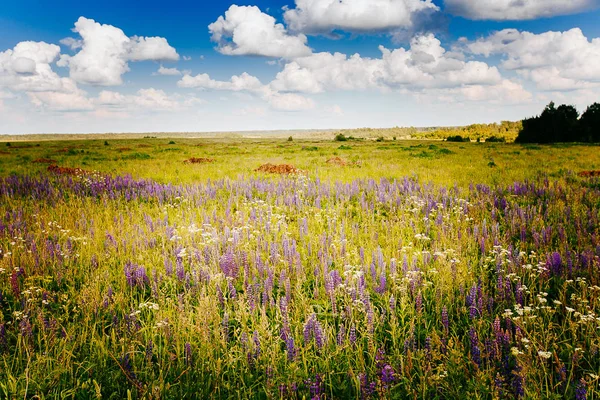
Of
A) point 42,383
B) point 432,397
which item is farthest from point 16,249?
point 432,397

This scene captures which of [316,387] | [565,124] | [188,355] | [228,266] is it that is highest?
[565,124]

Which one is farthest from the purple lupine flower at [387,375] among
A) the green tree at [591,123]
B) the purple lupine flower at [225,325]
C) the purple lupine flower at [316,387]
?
Answer: the green tree at [591,123]

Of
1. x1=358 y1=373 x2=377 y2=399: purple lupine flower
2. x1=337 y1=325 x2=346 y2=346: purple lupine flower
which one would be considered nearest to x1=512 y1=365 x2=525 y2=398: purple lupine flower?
x1=358 y1=373 x2=377 y2=399: purple lupine flower

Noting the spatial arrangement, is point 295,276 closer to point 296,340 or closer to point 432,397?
point 296,340

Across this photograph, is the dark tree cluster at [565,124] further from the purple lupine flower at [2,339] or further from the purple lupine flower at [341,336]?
the purple lupine flower at [2,339]

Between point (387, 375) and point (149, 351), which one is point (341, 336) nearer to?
point (387, 375)

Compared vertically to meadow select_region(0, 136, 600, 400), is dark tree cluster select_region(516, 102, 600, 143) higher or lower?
higher

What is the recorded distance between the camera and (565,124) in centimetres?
5344

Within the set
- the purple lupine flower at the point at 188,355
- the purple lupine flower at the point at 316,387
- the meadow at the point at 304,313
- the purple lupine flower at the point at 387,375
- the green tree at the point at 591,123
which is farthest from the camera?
the green tree at the point at 591,123

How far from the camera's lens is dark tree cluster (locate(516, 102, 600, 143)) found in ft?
172

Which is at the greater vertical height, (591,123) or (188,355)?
(591,123)

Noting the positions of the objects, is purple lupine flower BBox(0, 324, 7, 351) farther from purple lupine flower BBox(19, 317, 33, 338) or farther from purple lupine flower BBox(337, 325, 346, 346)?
purple lupine flower BBox(337, 325, 346, 346)

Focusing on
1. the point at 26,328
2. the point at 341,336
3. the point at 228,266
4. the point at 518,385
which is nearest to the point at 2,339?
the point at 26,328

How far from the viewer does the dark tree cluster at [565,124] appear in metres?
52.4
